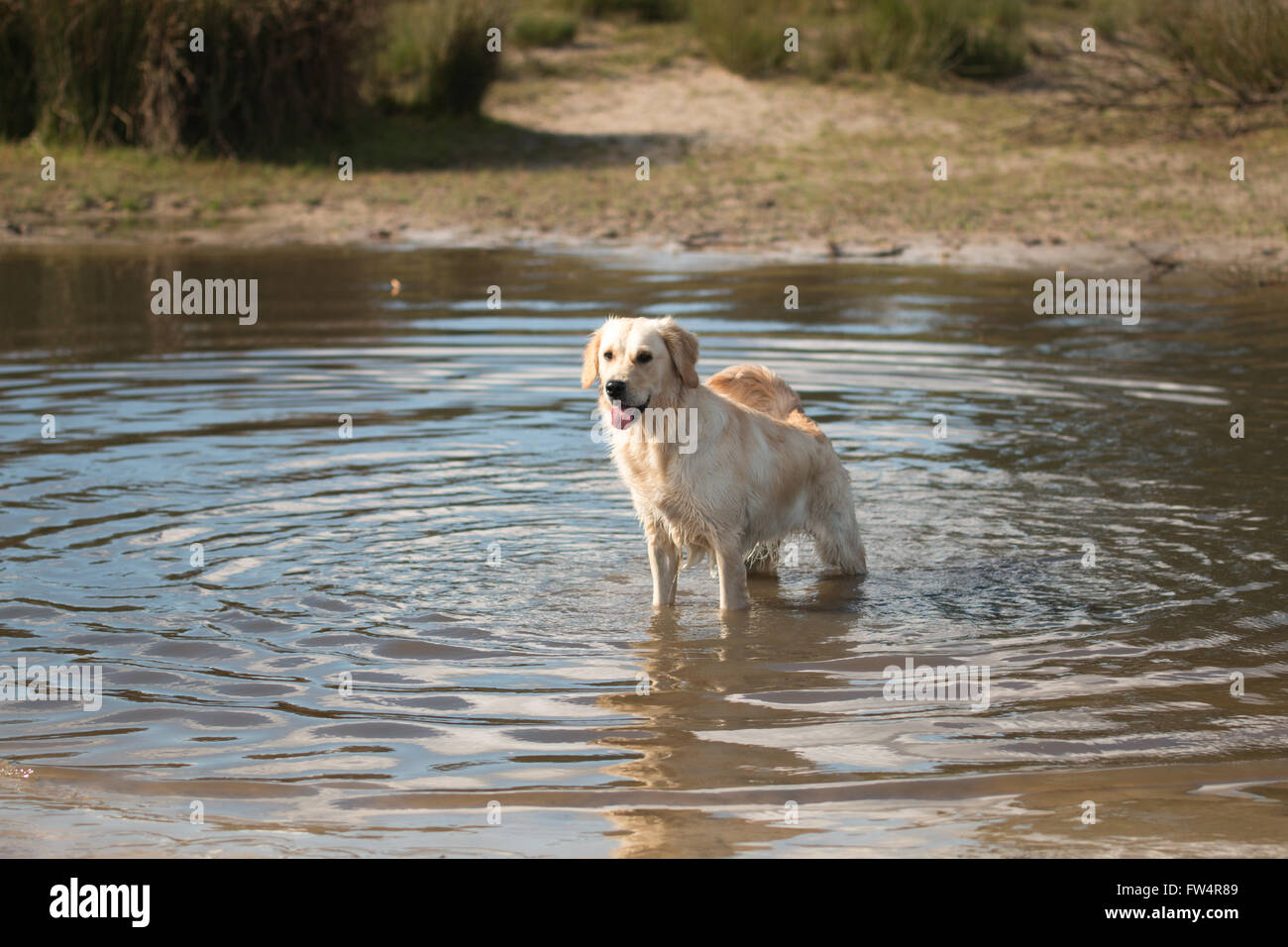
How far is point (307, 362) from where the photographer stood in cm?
1309

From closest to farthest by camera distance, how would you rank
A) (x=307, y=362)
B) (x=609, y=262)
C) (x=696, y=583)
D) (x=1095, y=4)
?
(x=696, y=583), (x=307, y=362), (x=609, y=262), (x=1095, y=4)

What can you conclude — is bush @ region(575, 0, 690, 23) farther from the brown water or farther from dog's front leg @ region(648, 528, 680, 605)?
dog's front leg @ region(648, 528, 680, 605)

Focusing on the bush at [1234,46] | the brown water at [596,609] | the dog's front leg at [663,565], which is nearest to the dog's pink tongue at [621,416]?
the dog's front leg at [663,565]

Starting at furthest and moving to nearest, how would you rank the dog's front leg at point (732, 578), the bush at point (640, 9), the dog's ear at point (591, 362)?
the bush at point (640, 9)
the dog's front leg at point (732, 578)
the dog's ear at point (591, 362)

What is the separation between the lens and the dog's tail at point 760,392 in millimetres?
7852

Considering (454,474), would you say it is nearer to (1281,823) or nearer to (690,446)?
(690,446)

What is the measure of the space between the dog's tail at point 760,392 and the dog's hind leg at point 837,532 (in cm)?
32

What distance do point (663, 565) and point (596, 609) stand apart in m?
0.39

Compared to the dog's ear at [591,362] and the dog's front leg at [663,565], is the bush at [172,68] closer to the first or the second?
the dog's ear at [591,362]

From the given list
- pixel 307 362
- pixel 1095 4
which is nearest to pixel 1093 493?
pixel 307 362

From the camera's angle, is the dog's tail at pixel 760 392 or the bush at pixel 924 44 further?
the bush at pixel 924 44

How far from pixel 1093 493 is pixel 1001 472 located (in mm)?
700

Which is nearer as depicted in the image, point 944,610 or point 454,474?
point 944,610

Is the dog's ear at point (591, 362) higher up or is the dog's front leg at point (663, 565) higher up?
the dog's ear at point (591, 362)
